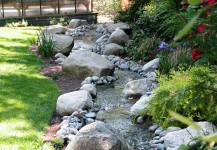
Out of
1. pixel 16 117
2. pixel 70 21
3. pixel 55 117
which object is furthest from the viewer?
pixel 70 21

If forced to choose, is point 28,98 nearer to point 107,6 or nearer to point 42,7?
point 42,7

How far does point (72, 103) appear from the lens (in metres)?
5.53

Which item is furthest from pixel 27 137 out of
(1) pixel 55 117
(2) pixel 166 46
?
(2) pixel 166 46

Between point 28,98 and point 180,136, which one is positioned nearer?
point 180,136

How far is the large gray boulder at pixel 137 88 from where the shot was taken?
630 centimetres

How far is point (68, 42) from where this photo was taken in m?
9.52

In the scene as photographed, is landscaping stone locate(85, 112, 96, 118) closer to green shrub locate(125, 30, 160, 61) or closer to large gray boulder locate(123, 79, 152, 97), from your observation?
large gray boulder locate(123, 79, 152, 97)

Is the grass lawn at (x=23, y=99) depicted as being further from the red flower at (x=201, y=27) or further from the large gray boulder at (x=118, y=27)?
the large gray boulder at (x=118, y=27)

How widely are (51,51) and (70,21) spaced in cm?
622

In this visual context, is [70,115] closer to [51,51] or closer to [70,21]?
[51,51]

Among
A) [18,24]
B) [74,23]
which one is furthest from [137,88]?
[18,24]

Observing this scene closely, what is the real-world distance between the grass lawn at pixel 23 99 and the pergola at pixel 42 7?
20.1ft

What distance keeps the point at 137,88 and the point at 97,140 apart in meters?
2.71

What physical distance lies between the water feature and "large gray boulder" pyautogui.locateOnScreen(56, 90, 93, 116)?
284mm
